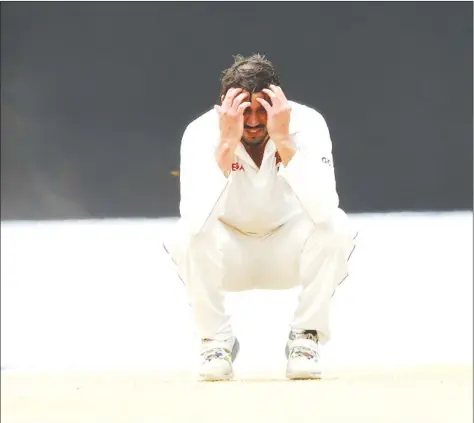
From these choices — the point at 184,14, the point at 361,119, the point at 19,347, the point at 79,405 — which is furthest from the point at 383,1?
the point at 79,405

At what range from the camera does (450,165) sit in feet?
14.7

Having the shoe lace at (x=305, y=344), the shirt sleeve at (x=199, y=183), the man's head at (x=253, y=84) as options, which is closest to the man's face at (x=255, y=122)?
the man's head at (x=253, y=84)

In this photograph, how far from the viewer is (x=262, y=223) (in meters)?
2.99

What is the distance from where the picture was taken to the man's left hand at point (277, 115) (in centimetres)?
265

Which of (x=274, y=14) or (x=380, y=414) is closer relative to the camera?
(x=380, y=414)

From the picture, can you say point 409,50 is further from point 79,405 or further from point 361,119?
point 79,405

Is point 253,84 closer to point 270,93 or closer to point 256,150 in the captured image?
point 270,93

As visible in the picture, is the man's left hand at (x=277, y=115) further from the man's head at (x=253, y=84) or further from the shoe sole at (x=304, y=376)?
the shoe sole at (x=304, y=376)

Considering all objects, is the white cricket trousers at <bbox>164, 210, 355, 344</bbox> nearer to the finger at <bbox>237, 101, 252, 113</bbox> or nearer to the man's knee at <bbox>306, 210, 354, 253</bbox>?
the man's knee at <bbox>306, 210, 354, 253</bbox>

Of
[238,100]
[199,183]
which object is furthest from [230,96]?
[199,183]

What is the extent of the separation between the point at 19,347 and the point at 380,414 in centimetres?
238

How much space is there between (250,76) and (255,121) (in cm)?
12

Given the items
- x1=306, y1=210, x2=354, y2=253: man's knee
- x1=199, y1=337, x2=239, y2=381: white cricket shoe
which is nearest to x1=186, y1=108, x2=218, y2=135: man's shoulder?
x1=306, y1=210, x2=354, y2=253: man's knee

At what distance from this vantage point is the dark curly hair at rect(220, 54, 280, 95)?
109 inches
